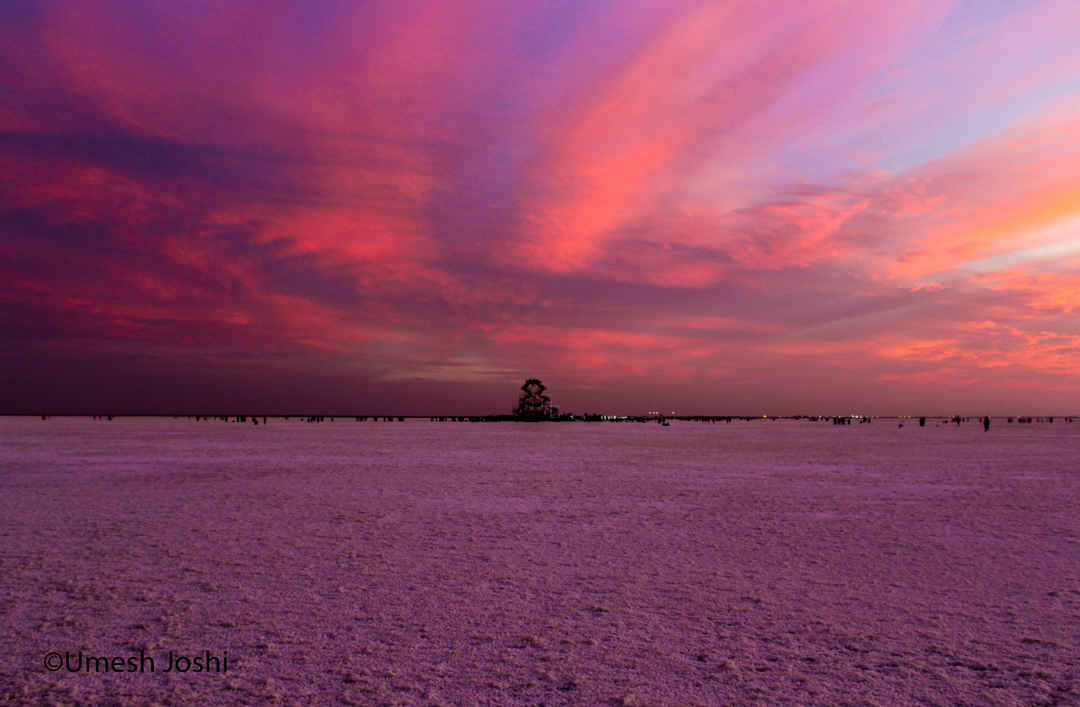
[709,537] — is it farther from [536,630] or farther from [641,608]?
[536,630]

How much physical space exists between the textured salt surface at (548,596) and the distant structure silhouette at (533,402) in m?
132

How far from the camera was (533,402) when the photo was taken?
151 m

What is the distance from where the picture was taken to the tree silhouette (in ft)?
492

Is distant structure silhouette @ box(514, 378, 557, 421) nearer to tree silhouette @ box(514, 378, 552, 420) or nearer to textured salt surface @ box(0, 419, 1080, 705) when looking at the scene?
tree silhouette @ box(514, 378, 552, 420)

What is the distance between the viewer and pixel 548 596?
8266 millimetres

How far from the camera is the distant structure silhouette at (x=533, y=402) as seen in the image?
5906 inches

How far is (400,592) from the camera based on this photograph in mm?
8383

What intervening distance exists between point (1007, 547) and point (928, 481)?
11345mm

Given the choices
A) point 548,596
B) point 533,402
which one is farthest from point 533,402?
point 548,596

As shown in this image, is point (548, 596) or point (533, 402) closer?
point (548, 596)

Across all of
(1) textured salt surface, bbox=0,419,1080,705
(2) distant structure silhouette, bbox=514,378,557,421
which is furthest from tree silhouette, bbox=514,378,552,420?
(1) textured salt surface, bbox=0,419,1080,705

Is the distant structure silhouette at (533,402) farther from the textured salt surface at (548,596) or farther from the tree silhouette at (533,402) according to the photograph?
the textured salt surface at (548,596)

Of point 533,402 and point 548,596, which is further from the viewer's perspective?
point 533,402

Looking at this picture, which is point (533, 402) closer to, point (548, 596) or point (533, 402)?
point (533, 402)
